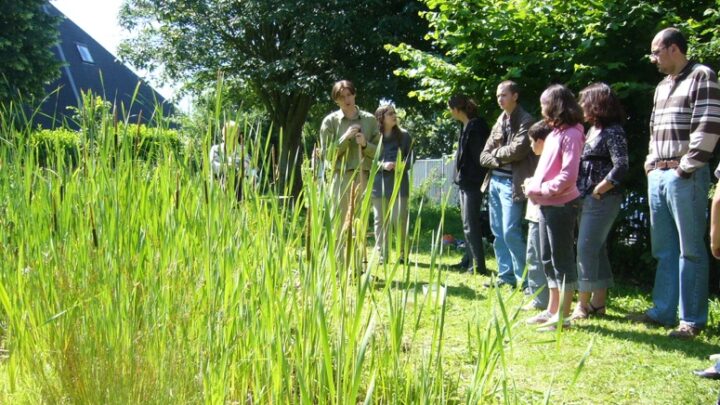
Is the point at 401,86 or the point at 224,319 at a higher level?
the point at 401,86

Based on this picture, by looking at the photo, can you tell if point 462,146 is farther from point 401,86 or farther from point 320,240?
point 401,86

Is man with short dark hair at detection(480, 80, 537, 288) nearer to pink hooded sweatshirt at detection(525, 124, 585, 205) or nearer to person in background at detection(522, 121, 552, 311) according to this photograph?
person in background at detection(522, 121, 552, 311)

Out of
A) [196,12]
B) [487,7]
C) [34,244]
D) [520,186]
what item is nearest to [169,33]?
[196,12]

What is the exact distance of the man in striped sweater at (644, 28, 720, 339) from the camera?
3.92m

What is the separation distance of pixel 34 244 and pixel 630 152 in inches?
205

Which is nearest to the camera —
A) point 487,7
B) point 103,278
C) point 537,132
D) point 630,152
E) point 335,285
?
point 335,285

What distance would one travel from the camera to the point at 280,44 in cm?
1586

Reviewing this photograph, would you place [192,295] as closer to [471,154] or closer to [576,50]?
[471,154]

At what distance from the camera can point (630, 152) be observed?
6121 mm

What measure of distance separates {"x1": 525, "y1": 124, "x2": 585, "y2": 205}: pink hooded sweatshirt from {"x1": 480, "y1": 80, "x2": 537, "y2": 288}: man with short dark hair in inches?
39.8

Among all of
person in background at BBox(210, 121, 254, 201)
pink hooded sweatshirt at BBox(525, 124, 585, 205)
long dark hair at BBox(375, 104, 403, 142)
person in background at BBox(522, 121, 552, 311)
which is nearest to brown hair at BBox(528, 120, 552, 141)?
person in background at BBox(522, 121, 552, 311)

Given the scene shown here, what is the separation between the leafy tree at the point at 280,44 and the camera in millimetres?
12961

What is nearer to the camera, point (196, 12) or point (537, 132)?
point (537, 132)

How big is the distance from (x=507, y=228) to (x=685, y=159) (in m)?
1.92
